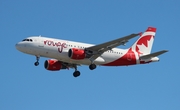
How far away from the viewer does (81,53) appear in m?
63.8

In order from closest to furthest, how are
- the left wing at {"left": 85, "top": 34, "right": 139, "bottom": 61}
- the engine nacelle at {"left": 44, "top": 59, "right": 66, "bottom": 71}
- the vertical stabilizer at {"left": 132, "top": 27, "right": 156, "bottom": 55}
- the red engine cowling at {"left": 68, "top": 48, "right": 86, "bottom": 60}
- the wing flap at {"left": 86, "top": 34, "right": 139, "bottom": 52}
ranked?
the wing flap at {"left": 86, "top": 34, "right": 139, "bottom": 52}
the left wing at {"left": 85, "top": 34, "right": 139, "bottom": 61}
the red engine cowling at {"left": 68, "top": 48, "right": 86, "bottom": 60}
the engine nacelle at {"left": 44, "top": 59, "right": 66, "bottom": 71}
the vertical stabilizer at {"left": 132, "top": 27, "right": 156, "bottom": 55}

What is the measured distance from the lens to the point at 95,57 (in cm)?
6550

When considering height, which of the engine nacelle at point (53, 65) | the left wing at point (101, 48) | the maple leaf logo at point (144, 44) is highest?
the maple leaf logo at point (144, 44)

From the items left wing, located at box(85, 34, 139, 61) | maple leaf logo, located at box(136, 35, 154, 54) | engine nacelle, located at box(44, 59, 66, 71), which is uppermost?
maple leaf logo, located at box(136, 35, 154, 54)

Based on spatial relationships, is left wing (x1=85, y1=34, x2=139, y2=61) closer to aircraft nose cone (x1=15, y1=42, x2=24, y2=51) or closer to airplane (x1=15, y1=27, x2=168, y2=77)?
airplane (x1=15, y1=27, x2=168, y2=77)

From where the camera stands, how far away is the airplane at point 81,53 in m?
62.7

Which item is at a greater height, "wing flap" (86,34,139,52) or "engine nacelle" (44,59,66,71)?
"wing flap" (86,34,139,52)

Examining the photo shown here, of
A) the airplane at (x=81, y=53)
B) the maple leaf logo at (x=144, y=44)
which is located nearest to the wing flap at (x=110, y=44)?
the airplane at (x=81, y=53)

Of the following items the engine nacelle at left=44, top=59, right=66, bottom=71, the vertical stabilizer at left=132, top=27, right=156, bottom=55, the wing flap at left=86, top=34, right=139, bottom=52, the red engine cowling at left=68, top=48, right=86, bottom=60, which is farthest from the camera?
the vertical stabilizer at left=132, top=27, right=156, bottom=55

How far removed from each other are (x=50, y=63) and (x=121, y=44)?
1244 centimetres

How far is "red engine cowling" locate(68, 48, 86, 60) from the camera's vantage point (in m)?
63.1

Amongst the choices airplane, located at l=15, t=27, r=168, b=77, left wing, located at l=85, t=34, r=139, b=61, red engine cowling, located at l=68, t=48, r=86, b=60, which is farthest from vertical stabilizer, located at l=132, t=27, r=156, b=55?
red engine cowling, located at l=68, t=48, r=86, b=60

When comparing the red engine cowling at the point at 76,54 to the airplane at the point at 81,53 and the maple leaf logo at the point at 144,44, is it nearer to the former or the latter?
the airplane at the point at 81,53

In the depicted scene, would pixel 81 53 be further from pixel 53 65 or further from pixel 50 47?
pixel 53 65
